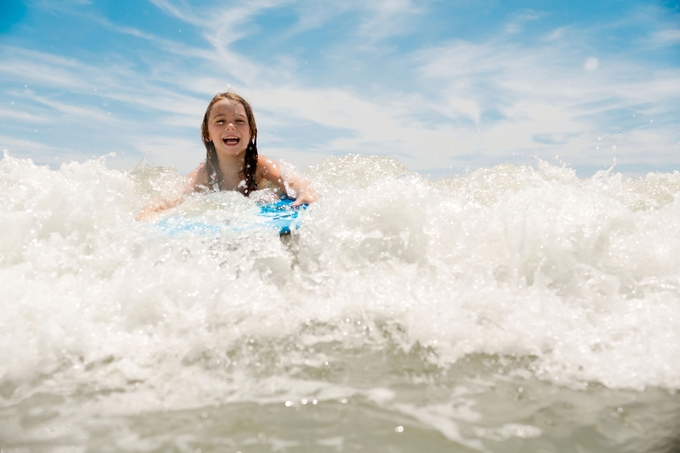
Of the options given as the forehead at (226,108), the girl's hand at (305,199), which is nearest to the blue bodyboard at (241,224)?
the girl's hand at (305,199)

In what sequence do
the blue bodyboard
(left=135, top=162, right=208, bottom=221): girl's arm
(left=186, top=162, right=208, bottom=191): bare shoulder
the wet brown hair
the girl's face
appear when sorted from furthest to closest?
(left=186, top=162, right=208, bottom=191): bare shoulder, the wet brown hair, the girl's face, (left=135, top=162, right=208, bottom=221): girl's arm, the blue bodyboard

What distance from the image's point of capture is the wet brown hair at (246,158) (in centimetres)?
503

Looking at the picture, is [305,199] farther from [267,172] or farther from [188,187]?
[188,187]

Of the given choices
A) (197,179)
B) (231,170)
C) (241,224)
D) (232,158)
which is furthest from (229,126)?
(241,224)

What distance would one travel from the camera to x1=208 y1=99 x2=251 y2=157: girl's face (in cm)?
480

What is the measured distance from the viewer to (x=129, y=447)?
1498 mm

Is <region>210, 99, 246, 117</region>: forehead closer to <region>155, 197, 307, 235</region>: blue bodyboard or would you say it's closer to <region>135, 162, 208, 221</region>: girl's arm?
<region>135, 162, 208, 221</region>: girl's arm

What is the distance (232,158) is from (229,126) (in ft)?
1.42

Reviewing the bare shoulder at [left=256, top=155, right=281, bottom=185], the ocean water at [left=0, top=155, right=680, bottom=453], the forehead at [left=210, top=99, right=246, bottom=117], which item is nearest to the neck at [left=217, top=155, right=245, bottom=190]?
the bare shoulder at [left=256, top=155, right=281, bottom=185]

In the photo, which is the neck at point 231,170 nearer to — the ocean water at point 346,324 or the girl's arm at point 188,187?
the girl's arm at point 188,187

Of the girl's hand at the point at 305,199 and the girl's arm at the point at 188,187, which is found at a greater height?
the girl's arm at the point at 188,187

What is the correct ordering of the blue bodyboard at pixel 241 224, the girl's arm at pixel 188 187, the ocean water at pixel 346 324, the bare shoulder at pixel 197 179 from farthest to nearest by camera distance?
1. the bare shoulder at pixel 197 179
2. the girl's arm at pixel 188 187
3. the blue bodyboard at pixel 241 224
4. the ocean water at pixel 346 324

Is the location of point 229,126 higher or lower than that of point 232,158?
higher

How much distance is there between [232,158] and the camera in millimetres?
5082
